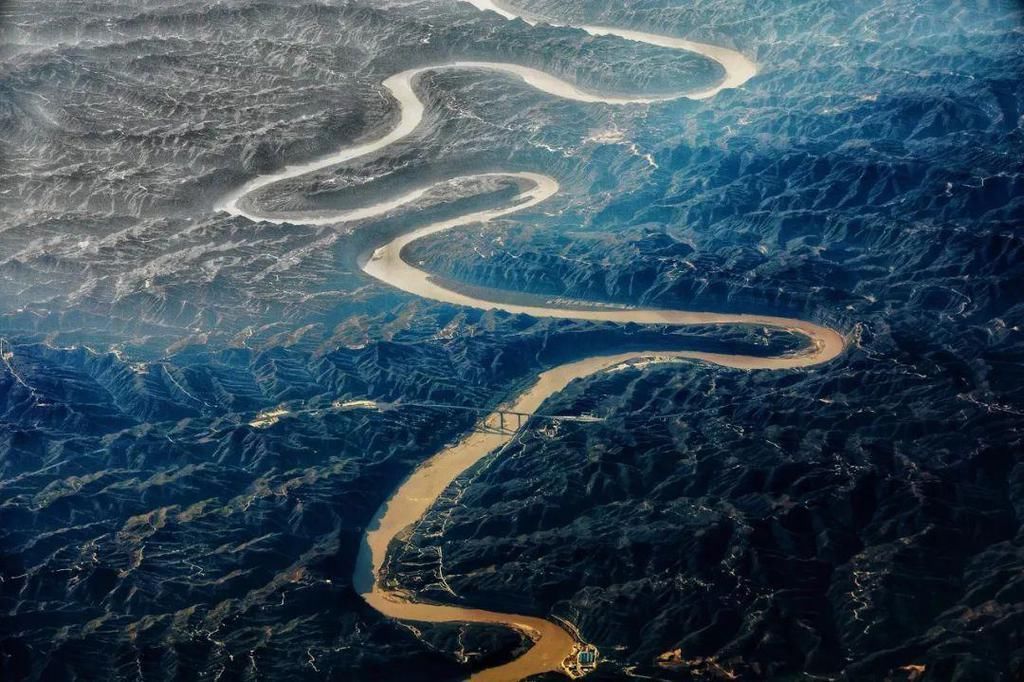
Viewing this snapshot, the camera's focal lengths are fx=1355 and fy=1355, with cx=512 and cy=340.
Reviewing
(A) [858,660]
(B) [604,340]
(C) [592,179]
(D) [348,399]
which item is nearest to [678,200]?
(C) [592,179]

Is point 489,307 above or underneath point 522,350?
above

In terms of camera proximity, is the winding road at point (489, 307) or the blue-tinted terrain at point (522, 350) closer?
the blue-tinted terrain at point (522, 350)

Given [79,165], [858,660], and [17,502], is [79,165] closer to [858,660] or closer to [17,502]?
[17,502]

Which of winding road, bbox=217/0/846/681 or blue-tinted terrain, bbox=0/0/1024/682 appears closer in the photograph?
blue-tinted terrain, bbox=0/0/1024/682

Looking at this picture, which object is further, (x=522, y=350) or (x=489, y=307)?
(x=489, y=307)
